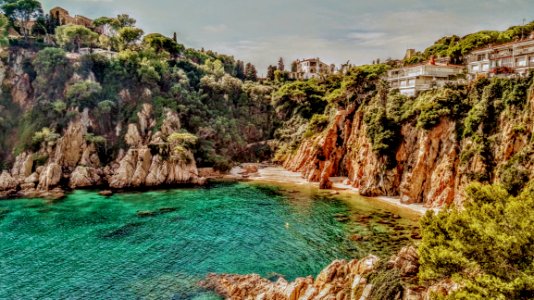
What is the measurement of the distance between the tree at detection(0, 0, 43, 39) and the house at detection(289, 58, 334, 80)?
7684 centimetres

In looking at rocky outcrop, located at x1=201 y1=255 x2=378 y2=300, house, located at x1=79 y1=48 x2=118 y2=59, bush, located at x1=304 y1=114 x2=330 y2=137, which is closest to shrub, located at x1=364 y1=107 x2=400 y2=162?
bush, located at x1=304 y1=114 x2=330 y2=137

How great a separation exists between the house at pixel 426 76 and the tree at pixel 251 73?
211ft

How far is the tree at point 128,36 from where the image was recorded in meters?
91.3

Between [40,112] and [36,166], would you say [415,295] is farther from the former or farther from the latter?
[40,112]

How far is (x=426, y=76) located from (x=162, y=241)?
162ft

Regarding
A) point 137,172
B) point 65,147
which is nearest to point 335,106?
point 137,172

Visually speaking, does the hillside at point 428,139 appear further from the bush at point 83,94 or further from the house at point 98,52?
the house at point 98,52

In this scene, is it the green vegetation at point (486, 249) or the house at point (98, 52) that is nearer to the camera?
the green vegetation at point (486, 249)

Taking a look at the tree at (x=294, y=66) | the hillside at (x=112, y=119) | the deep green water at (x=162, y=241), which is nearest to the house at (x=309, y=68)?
the tree at (x=294, y=66)

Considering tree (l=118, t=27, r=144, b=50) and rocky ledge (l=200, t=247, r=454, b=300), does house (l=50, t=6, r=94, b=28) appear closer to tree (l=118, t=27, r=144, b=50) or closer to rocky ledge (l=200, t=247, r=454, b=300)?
tree (l=118, t=27, r=144, b=50)

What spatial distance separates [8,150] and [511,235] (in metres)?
79.0

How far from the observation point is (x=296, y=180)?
68.0 meters

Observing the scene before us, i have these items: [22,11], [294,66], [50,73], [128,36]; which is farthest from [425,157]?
[22,11]

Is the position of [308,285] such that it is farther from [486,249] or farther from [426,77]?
[426,77]
